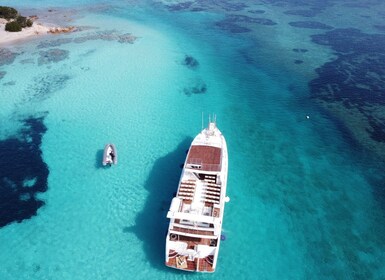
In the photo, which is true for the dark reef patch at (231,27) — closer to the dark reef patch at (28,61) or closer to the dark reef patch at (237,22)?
the dark reef patch at (237,22)

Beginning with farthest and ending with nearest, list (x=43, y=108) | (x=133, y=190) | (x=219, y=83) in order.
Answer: (x=219, y=83), (x=43, y=108), (x=133, y=190)

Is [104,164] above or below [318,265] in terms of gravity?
above

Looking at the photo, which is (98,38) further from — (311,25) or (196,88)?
(311,25)

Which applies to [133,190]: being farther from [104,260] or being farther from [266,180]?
[266,180]

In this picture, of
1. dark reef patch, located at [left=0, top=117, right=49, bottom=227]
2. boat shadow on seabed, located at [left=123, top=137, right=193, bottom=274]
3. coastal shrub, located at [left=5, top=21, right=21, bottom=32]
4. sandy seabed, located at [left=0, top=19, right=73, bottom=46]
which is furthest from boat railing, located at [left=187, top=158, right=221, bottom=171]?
coastal shrub, located at [left=5, top=21, right=21, bottom=32]

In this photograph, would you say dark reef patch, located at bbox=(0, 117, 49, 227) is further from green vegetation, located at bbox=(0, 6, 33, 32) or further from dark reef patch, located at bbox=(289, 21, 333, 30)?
dark reef patch, located at bbox=(289, 21, 333, 30)

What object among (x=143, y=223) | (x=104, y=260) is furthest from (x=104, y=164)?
(x=104, y=260)
